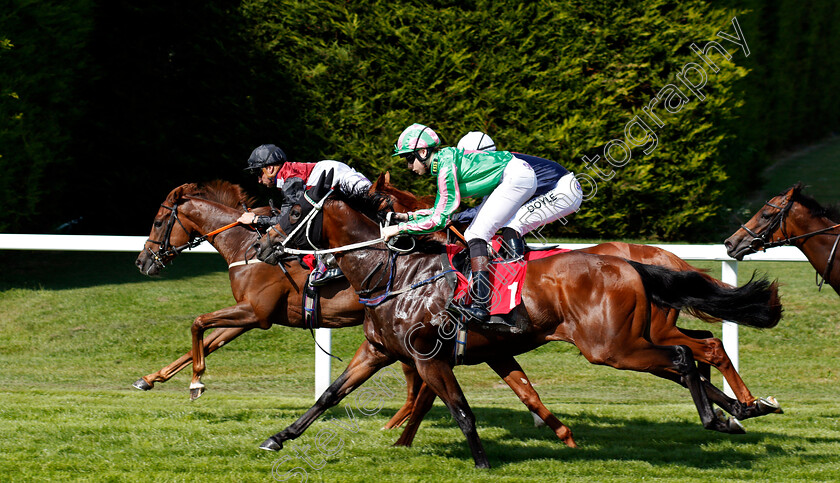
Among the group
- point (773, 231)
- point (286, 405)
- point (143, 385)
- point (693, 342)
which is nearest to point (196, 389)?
point (143, 385)

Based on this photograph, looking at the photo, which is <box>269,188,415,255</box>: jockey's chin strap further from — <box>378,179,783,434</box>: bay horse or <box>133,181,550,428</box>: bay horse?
<box>133,181,550,428</box>: bay horse

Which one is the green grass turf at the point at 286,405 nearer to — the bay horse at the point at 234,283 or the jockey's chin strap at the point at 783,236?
the bay horse at the point at 234,283

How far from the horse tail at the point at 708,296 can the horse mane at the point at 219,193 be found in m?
2.96

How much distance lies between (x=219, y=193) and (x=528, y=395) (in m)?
2.70

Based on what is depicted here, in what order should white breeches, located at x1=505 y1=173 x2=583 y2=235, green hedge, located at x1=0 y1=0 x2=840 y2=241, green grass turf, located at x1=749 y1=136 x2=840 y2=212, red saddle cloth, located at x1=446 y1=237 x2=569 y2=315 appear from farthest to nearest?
green grass turf, located at x1=749 y1=136 x2=840 y2=212
green hedge, located at x1=0 y1=0 x2=840 y2=241
white breeches, located at x1=505 y1=173 x2=583 y2=235
red saddle cloth, located at x1=446 y1=237 x2=569 y2=315

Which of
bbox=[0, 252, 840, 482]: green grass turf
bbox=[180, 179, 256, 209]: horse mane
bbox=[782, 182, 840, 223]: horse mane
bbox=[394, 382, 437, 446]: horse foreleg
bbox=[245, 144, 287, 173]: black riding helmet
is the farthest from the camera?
bbox=[180, 179, 256, 209]: horse mane

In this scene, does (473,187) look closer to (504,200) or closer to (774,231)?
(504,200)

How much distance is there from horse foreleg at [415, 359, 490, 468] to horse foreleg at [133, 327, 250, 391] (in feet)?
6.11

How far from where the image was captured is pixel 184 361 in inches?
231

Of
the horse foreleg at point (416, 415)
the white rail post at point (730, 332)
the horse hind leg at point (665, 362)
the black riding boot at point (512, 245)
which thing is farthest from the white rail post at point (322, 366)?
the white rail post at point (730, 332)

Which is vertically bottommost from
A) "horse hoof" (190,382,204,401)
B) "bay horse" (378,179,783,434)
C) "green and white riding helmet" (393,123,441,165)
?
"horse hoof" (190,382,204,401)

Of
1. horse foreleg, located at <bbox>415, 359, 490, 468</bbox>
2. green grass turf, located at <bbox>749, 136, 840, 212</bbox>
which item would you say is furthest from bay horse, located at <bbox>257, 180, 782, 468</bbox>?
green grass turf, located at <bbox>749, 136, 840, 212</bbox>

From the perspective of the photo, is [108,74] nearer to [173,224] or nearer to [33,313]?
[33,313]

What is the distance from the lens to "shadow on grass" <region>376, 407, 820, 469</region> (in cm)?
471
